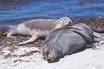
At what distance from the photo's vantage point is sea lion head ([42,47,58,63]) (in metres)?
7.89

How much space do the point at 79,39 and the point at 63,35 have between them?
13.0 inches

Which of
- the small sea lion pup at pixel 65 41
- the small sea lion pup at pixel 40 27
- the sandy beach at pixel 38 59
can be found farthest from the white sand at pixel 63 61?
the small sea lion pup at pixel 40 27

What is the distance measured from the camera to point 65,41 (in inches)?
334

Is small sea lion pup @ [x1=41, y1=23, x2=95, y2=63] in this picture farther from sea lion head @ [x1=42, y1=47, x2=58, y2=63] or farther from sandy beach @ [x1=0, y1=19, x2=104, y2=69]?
sandy beach @ [x1=0, y1=19, x2=104, y2=69]

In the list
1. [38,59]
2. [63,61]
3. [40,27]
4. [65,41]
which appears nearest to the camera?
[63,61]

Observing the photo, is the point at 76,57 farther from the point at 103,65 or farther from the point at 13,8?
the point at 13,8

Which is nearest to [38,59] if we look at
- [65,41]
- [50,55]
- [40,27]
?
[50,55]

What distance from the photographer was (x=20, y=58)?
8242 millimetres

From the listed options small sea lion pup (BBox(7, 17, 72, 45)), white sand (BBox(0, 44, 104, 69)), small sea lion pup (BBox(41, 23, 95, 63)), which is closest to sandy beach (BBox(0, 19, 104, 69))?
white sand (BBox(0, 44, 104, 69))

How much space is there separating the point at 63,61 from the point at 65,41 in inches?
28.3

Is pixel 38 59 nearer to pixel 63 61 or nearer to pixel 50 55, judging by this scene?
pixel 50 55

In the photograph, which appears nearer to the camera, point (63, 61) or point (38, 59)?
point (63, 61)

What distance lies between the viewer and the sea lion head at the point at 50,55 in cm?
789

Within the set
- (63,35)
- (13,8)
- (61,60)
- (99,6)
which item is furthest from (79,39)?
(13,8)
